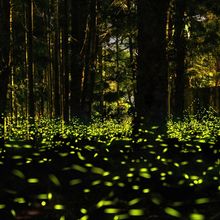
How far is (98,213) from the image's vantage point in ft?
19.6

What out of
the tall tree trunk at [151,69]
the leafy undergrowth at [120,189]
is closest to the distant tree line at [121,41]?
the tall tree trunk at [151,69]

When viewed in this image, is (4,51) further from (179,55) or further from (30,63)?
(179,55)

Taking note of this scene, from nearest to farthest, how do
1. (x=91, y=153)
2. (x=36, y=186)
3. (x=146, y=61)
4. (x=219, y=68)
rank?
(x=36, y=186), (x=146, y=61), (x=91, y=153), (x=219, y=68)

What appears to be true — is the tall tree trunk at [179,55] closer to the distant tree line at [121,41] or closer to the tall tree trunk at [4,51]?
the distant tree line at [121,41]

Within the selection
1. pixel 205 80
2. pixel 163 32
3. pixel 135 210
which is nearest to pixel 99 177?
pixel 135 210

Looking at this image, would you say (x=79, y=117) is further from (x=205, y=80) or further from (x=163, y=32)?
(x=205, y=80)

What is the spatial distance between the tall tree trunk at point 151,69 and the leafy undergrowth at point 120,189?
1.73ft

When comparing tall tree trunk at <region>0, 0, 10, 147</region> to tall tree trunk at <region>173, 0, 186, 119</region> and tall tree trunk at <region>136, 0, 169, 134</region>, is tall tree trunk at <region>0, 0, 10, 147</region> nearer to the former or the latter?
tall tree trunk at <region>136, 0, 169, 134</region>

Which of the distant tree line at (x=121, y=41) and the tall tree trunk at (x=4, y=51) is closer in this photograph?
the distant tree line at (x=121, y=41)

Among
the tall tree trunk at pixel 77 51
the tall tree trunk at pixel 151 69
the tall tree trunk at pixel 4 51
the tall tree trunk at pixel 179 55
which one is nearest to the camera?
the tall tree trunk at pixel 151 69

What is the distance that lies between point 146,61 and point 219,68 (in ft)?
150

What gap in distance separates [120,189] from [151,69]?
2.90m

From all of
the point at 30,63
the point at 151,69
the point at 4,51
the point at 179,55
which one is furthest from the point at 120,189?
the point at 179,55

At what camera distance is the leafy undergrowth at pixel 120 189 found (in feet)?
19.8
